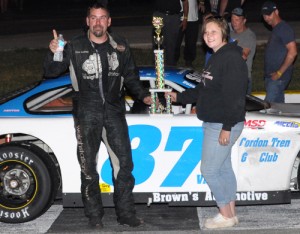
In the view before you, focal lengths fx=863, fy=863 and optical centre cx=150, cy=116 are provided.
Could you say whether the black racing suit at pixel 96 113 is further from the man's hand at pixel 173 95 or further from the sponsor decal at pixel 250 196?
the sponsor decal at pixel 250 196

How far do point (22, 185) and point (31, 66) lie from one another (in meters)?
9.39

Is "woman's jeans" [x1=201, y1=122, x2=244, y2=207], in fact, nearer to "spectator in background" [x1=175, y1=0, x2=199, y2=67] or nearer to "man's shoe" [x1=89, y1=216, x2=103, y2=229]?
"man's shoe" [x1=89, y1=216, x2=103, y2=229]

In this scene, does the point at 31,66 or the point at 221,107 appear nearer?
the point at 221,107

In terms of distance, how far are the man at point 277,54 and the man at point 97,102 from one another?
327 centimetres

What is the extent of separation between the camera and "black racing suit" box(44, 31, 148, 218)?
739cm

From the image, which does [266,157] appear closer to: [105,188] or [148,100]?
[148,100]

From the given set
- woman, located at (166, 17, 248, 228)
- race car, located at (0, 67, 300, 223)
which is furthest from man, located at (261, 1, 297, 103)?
woman, located at (166, 17, 248, 228)

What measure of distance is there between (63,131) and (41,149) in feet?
0.84

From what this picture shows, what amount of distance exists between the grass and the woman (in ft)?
23.1

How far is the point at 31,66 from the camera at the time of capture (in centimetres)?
1697

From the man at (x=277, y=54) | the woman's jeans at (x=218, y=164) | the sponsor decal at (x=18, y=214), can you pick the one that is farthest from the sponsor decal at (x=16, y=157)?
the man at (x=277, y=54)

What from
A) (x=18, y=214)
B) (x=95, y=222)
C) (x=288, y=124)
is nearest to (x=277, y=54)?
(x=288, y=124)

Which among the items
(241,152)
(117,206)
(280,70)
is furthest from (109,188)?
(280,70)

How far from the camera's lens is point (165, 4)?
13.4 meters
